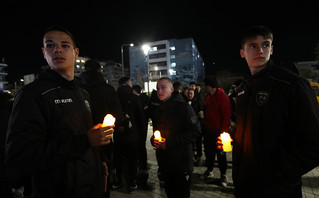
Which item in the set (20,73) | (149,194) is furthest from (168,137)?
(20,73)

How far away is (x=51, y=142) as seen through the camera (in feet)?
4.85

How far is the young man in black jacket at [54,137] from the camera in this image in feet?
4.48

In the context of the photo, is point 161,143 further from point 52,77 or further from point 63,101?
point 52,77

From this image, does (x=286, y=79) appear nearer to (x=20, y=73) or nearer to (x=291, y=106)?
(x=291, y=106)

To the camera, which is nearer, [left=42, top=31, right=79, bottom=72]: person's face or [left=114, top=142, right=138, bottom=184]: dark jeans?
[left=42, top=31, right=79, bottom=72]: person's face

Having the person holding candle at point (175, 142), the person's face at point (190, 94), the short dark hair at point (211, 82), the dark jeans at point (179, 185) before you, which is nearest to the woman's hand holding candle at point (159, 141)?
the person holding candle at point (175, 142)

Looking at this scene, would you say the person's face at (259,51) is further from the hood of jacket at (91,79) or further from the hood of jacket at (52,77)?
the hood of jacket at (91,79)

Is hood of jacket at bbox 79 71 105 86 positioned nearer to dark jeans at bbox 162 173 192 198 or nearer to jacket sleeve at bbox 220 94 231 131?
dark jeans at bbox 162 173 192 198

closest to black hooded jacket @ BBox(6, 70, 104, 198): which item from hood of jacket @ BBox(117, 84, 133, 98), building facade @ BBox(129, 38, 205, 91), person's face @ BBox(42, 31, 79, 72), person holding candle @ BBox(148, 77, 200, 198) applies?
person's face @ BBox(42, 31, 79, 72)

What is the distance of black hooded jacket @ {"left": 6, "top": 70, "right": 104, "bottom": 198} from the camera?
136 centimetres

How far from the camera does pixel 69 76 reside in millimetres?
2008

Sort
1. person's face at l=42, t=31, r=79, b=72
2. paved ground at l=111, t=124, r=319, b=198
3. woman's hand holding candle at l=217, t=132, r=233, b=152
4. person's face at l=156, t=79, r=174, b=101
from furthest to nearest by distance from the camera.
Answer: paved ground at l=111, t=124, r=319, b=198, person's face at l=156, t=79, r=174, b=101, woman's hand holding candle at l=217, t=132, r=233, b=152, person's face at l=42, t=31, r=79, b=72

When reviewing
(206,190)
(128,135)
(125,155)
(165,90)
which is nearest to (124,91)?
(128,135)

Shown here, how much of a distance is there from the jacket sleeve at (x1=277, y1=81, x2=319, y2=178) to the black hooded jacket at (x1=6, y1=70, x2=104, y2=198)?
1.82 metres
